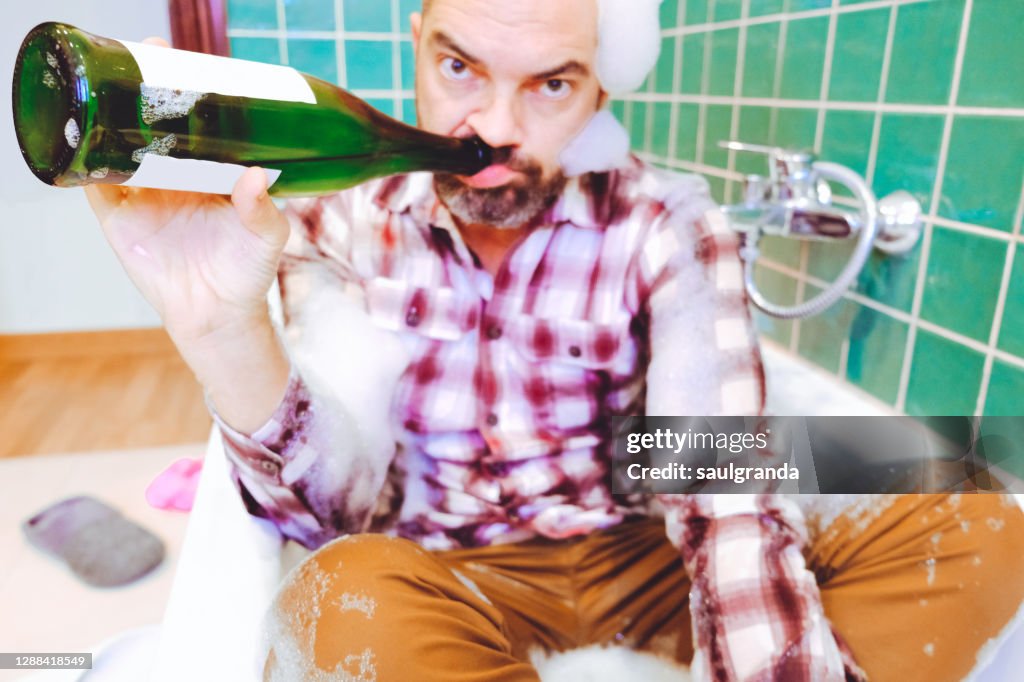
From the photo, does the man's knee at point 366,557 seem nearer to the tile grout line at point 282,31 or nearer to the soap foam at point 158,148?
the soap foam at point 158,148

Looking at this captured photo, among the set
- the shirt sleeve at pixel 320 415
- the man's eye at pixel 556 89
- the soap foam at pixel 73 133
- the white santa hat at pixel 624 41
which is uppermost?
the white santa hat at pixel 624 41

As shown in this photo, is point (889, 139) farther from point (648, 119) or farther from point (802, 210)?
point (648, 119)

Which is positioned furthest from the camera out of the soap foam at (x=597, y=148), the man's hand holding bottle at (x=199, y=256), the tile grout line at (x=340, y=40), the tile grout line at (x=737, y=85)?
Answer: the tile grout line at (x=340, y=40)

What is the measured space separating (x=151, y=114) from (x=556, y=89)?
0.34 m

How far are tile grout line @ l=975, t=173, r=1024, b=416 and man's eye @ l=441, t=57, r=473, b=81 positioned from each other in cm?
51

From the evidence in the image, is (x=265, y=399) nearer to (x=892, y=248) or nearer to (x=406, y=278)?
(x=406, y=278)

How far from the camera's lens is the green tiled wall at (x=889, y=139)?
736 millimetres

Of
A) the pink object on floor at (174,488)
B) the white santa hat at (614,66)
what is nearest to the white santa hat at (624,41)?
the white santa hat at (614,66)

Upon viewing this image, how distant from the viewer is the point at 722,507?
0.62 m

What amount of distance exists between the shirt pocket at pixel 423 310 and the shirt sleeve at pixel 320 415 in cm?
2

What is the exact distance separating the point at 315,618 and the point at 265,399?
164 millimetres

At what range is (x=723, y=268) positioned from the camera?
68 cm

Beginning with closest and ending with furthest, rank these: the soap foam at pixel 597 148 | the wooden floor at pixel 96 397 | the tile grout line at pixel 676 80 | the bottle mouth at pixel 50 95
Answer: the bottle mouth at pixel 50 95, the soap foam at pixel 597 148, the tile grout line at pixel 676 80, the wooden floor at pixel 96 397

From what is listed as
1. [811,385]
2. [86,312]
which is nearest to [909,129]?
[811,385]
